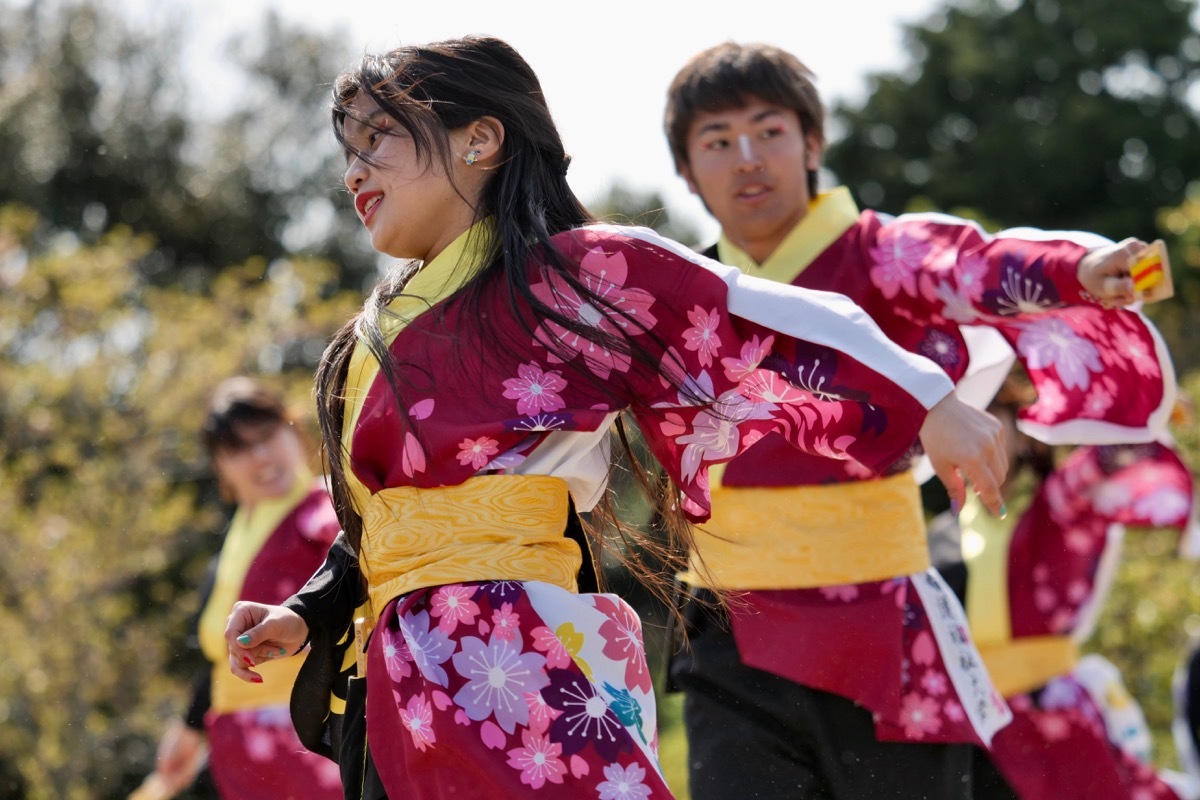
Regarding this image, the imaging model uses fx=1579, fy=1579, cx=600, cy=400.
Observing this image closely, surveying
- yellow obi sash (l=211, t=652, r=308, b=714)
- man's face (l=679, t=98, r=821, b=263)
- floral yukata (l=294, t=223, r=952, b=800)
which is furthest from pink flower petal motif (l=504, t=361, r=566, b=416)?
yellow obi sash (l=211, t=652, r=308, b=714)

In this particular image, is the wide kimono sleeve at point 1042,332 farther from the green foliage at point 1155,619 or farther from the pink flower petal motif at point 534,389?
the green foliage at point 1155,619

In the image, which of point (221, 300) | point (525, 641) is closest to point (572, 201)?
point (525, 641)

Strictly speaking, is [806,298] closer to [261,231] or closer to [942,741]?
[942,741]

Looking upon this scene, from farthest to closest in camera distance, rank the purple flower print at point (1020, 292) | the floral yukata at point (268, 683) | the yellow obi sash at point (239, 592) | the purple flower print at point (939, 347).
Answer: the yellow obi sash at point (239, 592)
the floral yukata at point (268, 683)
the purple flower print at point (939, 347)
the purple flower print at point (1020, 292)

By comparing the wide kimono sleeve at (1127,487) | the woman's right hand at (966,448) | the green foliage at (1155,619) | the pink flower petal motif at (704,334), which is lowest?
the green foliage at (1155,619)

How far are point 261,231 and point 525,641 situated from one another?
45.5ft

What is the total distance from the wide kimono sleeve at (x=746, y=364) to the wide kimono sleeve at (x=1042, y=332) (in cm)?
77

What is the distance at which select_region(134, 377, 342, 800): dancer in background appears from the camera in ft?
15.1

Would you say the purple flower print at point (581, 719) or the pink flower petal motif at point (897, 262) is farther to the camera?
the pink flower petal motif at point (897, 262)

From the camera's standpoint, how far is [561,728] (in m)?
1.95

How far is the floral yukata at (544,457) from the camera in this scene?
77.3 inches

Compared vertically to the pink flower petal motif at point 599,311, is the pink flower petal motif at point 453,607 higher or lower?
lower

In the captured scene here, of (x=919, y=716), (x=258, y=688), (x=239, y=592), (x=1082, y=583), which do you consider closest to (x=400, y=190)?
(x=919, y=716)

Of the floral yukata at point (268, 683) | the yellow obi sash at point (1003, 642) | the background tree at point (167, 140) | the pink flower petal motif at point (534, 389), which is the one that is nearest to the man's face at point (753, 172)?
the pink flower petal motif at point (534, 389)
